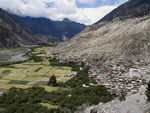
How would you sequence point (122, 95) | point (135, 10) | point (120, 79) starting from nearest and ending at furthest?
point (122, 95), point (120, 79), point (135, 10)

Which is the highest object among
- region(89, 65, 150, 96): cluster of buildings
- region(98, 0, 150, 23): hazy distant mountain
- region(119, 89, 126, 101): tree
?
region(98, 0, 150, 23): hazy distant mountain

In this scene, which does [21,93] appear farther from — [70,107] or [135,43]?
[135,43]

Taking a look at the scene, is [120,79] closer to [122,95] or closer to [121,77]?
[121,77]

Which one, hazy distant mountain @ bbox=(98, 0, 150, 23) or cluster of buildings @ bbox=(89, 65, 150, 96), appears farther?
hazy distant mountain @ bbox=(98, 0, 150, 23)

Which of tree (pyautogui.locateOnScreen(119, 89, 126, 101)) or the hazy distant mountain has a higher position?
the hazy distant mountain

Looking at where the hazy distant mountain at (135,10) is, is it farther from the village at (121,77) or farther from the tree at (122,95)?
the tree at (122,95)

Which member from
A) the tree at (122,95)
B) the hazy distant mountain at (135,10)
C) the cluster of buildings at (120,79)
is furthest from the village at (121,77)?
the hazy distant mountain at (135,10)

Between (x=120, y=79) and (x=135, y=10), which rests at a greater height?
(x=135, y=10)

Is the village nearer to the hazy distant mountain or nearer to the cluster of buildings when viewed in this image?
the cluster of buildings

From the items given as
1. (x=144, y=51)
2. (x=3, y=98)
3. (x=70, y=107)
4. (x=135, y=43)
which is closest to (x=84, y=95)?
(x=70, y=107)

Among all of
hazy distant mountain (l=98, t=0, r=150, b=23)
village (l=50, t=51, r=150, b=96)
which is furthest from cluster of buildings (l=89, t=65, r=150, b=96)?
hazy distant mountain (l=98, t=0, r=150, b=23)

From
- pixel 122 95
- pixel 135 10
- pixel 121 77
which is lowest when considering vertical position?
pixel 122 95

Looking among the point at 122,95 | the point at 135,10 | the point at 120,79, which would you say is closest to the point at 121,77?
the point at 120,79
